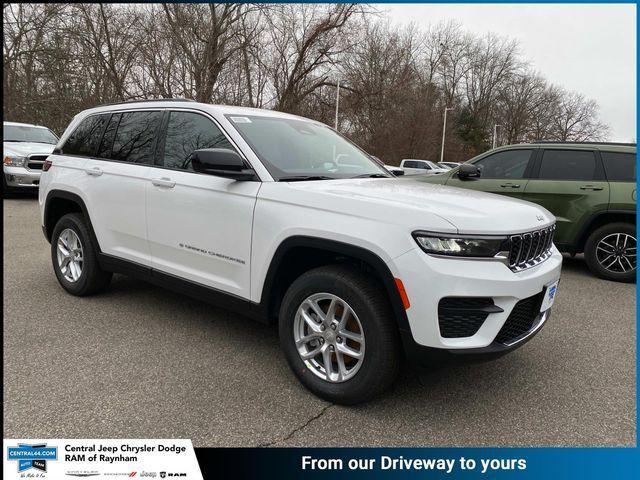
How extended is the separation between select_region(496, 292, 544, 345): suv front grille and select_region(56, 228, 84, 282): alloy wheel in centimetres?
386

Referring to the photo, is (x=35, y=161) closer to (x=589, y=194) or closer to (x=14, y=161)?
(x=14, y=161)

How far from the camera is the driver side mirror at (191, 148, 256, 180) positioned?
299 centimetres

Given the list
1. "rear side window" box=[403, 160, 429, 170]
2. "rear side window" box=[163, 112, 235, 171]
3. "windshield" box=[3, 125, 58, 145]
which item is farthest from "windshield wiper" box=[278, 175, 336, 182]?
"rear side window" box=[403, 160, 429, 170]

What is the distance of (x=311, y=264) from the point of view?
316cm

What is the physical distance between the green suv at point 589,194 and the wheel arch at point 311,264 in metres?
4.10

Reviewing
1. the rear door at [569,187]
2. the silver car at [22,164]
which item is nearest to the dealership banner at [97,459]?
the rear door at [569,187]

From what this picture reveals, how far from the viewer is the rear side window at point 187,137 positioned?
354 centimetres

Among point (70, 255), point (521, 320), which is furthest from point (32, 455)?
point (521, 320)

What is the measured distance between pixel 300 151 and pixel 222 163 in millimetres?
803

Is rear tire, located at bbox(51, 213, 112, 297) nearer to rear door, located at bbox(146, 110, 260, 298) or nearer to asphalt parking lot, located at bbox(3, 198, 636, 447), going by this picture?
Result: asphalt parking lot, located at bbox(3, 198, 636, 447)

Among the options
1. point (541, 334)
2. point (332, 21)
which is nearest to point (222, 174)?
point (541, 334)

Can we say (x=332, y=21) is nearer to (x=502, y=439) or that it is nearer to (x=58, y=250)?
(x=58, y=250)

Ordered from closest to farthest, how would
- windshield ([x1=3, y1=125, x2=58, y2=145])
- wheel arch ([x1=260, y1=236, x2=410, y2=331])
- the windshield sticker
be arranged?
1. wheel arch ([x1=260, y1=236, x2=410, y2=331])
2. the windshield sticker
3. windshield ([x1=3, y1=125, x2=58, y2=145])

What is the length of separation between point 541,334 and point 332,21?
3175 centimetres
